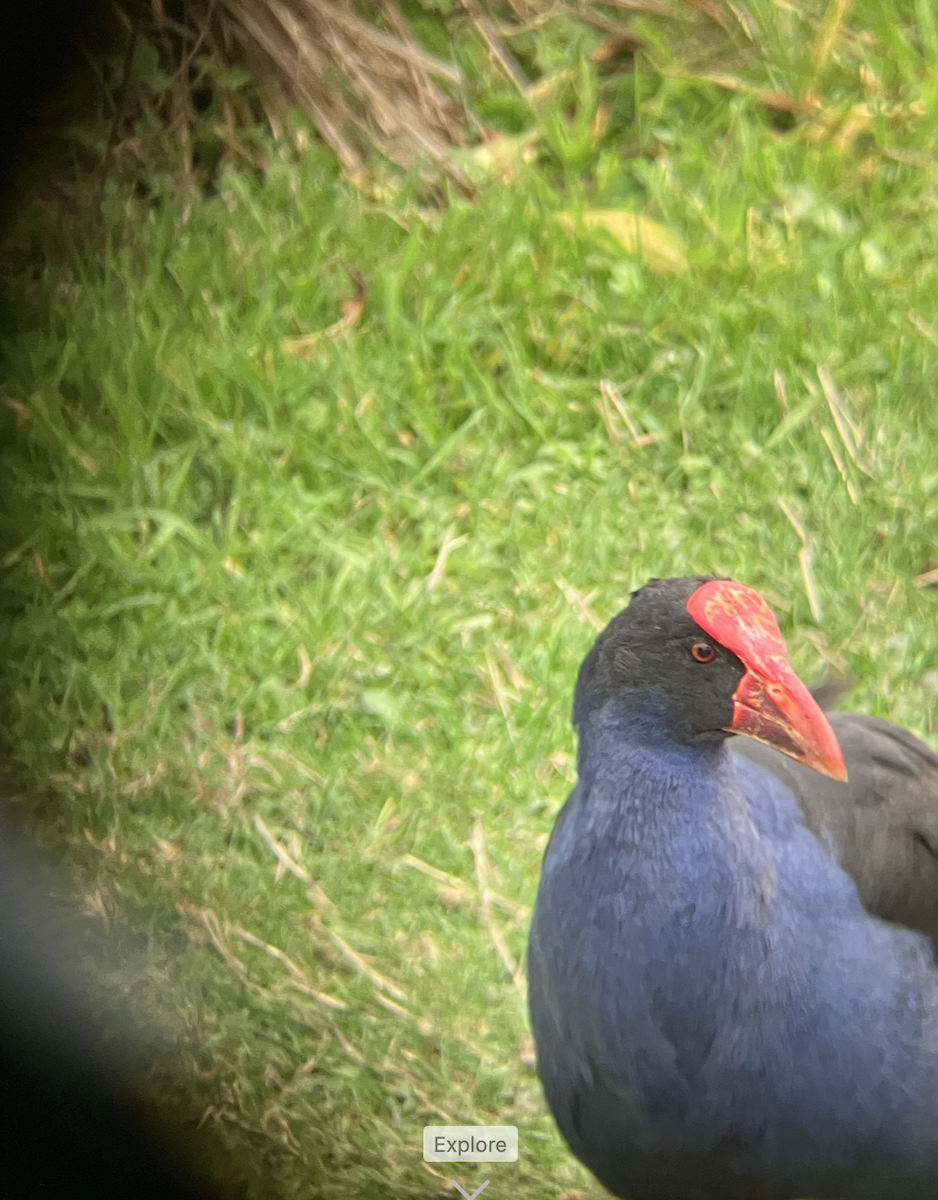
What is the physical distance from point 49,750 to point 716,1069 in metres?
0.72

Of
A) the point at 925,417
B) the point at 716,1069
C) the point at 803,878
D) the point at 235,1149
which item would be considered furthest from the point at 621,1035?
the point at 925,417

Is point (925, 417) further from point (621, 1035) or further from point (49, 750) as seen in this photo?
point (49, 750)

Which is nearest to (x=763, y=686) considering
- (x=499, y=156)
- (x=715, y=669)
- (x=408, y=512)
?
(x=715, y=669)

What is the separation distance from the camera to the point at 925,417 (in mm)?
1307

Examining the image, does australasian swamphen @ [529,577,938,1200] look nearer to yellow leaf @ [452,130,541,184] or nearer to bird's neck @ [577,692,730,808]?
bird's neck @ [577,692,730,808]

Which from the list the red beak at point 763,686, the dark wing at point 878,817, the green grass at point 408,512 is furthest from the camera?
the green grass at point 408,512

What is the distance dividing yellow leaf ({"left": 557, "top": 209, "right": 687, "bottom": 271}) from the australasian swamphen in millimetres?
439

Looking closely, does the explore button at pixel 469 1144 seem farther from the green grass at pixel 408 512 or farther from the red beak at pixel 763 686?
the red beak at pixel 763 686

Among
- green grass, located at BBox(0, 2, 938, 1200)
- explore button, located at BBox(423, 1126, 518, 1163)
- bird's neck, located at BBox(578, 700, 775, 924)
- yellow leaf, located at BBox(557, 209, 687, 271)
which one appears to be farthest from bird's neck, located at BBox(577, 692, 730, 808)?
yellow leaf, located at BBox(557, 209, 687, 271)

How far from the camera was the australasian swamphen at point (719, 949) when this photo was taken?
3.43ft

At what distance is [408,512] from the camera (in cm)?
136

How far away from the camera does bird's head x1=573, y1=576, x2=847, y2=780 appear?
3.32ft

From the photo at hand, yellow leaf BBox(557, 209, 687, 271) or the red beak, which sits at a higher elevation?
yellow leaf BBox(557, 209, 687, 271)

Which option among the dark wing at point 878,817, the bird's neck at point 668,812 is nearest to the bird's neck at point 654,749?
the bird's neck at point 668,812
